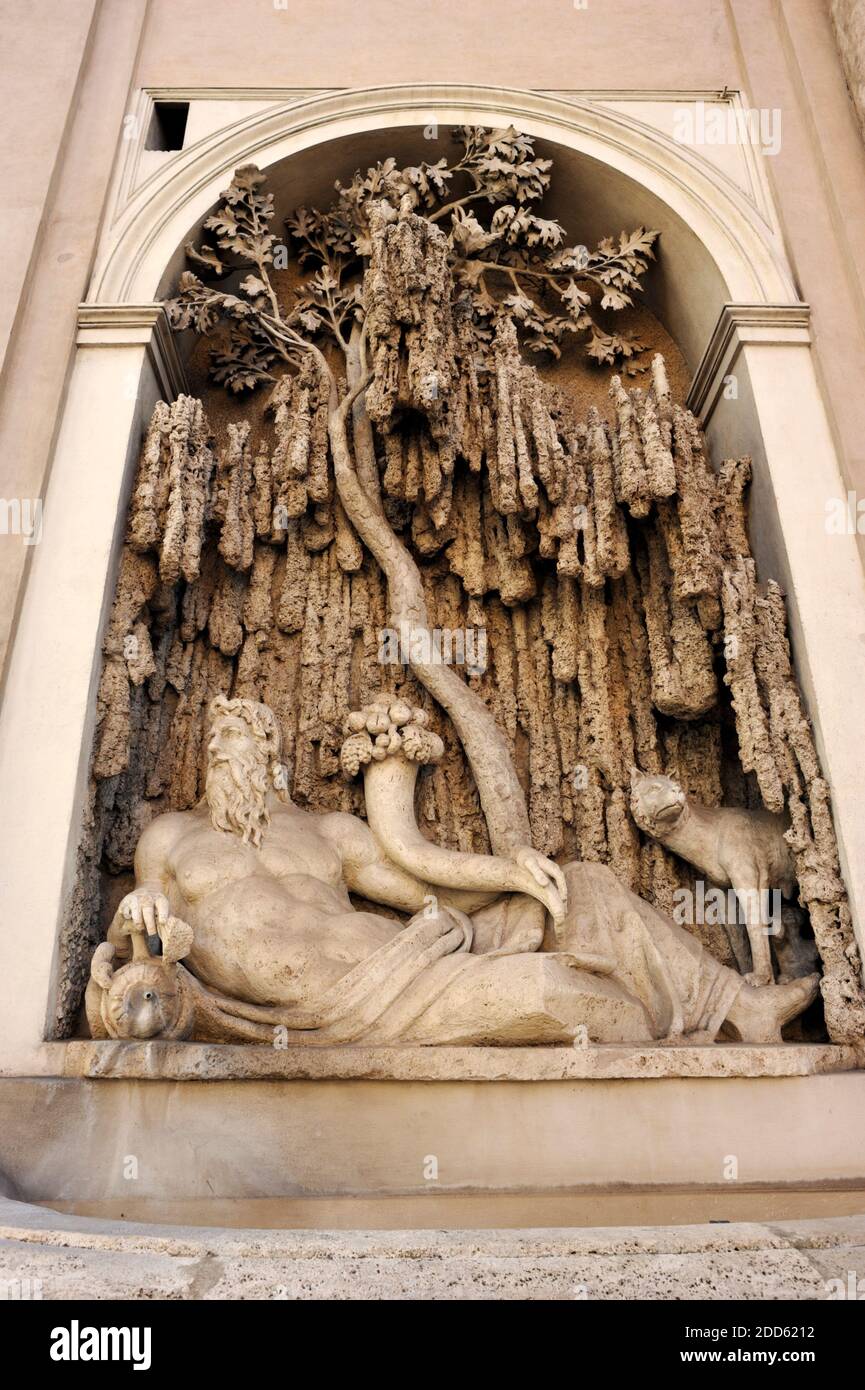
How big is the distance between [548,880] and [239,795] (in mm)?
1324

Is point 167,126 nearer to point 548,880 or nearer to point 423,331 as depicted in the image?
point 423,331

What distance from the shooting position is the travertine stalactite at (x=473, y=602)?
15.0 feet

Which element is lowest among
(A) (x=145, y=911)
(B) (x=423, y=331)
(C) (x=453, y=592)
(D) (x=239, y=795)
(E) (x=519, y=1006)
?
(E) (x=519, y=1006)

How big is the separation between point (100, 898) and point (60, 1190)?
4.21 ft

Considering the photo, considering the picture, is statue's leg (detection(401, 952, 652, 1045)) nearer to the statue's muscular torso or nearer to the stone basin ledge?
the stone basin ledge

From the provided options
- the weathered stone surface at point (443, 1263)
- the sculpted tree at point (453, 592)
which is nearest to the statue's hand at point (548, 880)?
the sculpted tree at point (453, 592)

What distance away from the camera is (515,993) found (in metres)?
3.57

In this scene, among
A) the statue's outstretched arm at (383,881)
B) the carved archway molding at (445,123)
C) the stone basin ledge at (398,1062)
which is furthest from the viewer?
the carved archway molding at (445,123)

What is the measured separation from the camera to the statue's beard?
4.20 m

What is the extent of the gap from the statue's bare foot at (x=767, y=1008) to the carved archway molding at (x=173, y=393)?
35 centimetres

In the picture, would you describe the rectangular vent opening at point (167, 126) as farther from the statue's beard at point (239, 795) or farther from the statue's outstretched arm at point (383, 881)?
the statue's outstretched arm at point (383, 881)

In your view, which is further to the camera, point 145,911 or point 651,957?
point 651,957

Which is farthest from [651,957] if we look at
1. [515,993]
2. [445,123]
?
[445,123]
